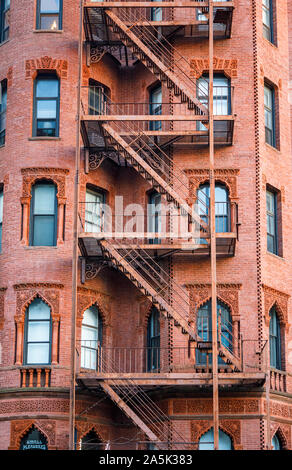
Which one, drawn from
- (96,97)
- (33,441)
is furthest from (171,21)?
(33,441)

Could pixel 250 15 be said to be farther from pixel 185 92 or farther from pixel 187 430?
pixel 187 430

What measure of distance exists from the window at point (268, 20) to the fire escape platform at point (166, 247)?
7.95 m

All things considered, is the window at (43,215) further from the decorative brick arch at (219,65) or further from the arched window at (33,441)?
the decorative brick arch at (219,65)

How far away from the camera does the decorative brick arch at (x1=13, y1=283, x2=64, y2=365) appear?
105 ft

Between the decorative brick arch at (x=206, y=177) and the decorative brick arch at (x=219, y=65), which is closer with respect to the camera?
the decorative brick arch at (x=206, y=177)

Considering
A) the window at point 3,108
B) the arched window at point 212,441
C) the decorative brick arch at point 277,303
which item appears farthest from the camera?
the window at point 3,108

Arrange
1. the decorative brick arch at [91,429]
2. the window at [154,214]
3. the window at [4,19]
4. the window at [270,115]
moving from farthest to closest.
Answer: the window at [4,19] < the window at [270,115] < the window at [154,214] < the decorative brick arch at [91,429]

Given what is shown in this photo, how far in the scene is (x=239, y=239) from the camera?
32.5 m

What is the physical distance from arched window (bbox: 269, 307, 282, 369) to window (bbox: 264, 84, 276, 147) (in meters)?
5.69

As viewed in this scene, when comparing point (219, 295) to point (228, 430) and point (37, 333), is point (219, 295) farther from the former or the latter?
point (37, 333)

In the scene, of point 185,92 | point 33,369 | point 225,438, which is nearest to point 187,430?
point 225,438

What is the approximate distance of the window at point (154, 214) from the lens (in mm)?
33650

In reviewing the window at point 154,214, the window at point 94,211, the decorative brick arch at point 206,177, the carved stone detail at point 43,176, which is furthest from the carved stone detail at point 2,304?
the decorative brick arch at point 206,177

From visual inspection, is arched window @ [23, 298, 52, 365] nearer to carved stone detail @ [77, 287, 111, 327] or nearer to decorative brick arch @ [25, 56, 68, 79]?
carved stone detail @ [77, 287, 111, 327]
